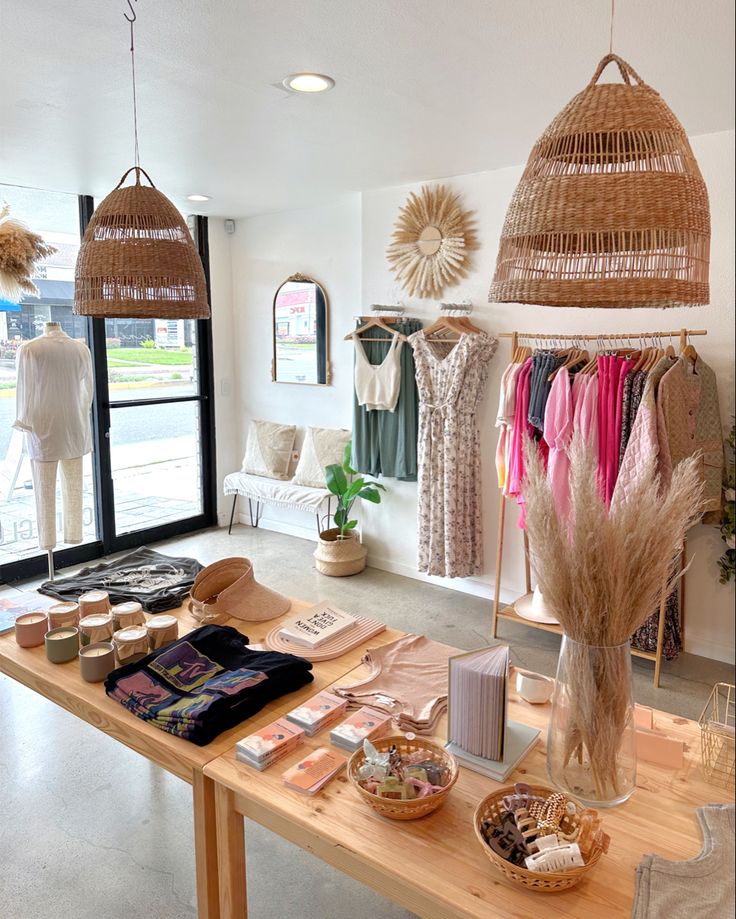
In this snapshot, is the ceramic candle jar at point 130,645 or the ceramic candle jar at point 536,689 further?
the ceramic candle jar at point 130,645

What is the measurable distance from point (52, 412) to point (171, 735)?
10.1ft

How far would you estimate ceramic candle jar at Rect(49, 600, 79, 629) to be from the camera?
82.7 inches

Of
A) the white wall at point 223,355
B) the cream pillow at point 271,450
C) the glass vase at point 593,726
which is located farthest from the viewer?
the white wall at point 223,355

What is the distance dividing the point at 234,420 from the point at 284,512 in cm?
92

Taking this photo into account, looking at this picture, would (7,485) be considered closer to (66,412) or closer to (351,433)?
(66,412)

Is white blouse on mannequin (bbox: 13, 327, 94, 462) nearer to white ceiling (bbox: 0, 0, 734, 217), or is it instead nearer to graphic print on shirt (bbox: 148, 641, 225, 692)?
white ceiling (bbox: 0, 0, 734, 217)

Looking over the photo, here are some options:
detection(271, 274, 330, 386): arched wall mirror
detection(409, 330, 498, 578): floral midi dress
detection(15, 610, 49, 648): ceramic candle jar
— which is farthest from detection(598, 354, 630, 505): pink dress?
detection(271, 274, 330, 386): arched wall mirror

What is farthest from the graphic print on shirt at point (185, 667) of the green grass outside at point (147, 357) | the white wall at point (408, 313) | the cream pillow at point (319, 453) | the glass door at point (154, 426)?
the green grass outside at point (147, 357)

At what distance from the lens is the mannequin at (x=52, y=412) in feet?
13.7

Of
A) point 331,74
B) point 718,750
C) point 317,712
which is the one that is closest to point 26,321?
point 331,74

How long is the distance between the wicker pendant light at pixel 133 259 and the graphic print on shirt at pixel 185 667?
0.89 meters

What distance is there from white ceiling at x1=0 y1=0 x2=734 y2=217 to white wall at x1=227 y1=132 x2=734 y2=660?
390 millimetres

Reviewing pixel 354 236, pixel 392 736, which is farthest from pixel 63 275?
pixel 392 736

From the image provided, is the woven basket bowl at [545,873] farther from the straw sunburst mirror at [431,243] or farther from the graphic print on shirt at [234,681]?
the straw sunburst mirror at [431,243]
